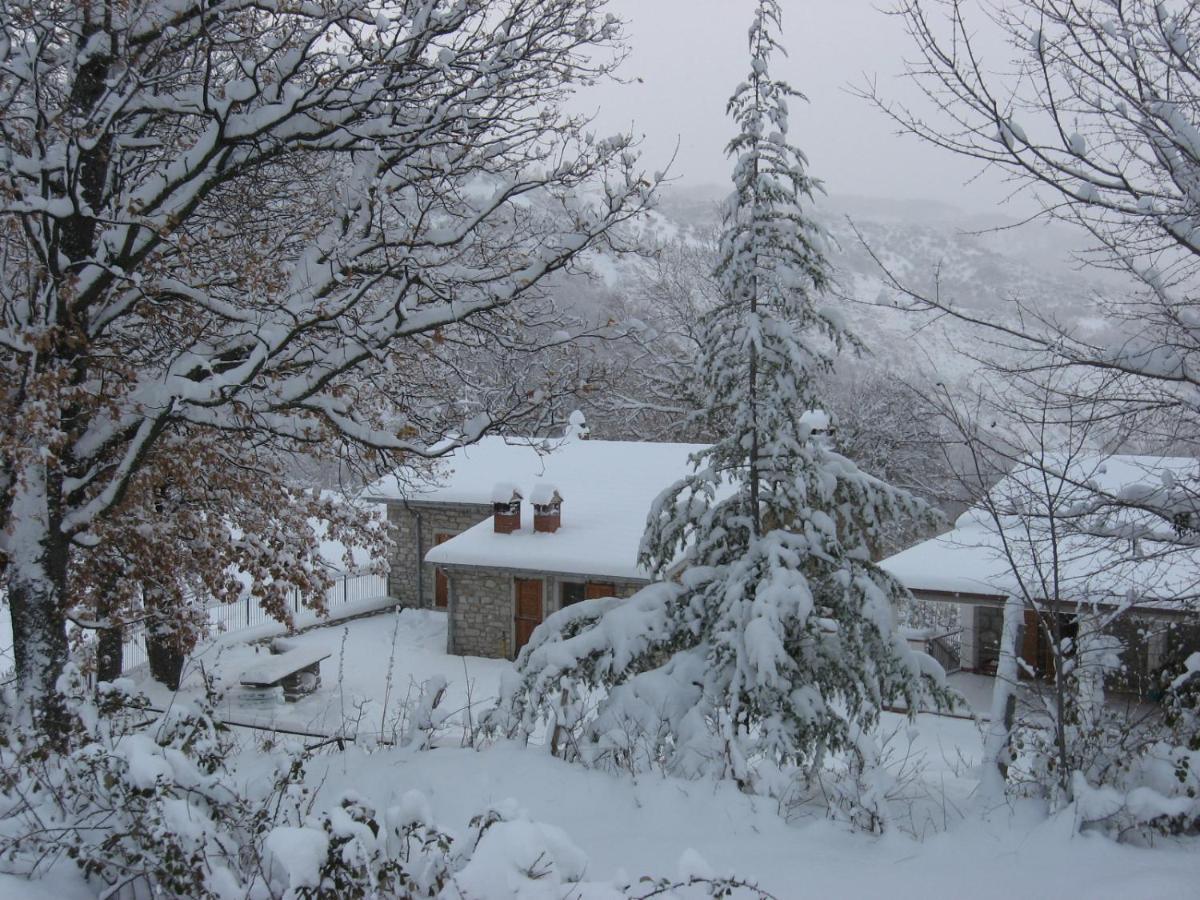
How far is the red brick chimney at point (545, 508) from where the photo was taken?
770 inches

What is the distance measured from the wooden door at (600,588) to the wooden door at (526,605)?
1194 mm

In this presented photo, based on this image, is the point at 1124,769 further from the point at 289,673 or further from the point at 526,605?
the point at 526,605

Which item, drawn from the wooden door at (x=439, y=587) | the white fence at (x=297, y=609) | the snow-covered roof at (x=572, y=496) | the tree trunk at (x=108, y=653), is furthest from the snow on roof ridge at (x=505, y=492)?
the tree trunk at (x=108, y=653)

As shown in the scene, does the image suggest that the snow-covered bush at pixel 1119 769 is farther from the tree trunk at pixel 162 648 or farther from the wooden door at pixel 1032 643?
the wooden door at pixel 1032 643

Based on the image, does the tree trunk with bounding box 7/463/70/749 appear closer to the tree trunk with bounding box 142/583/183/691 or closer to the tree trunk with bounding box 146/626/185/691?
the tree trunk with bounding box 142/583/183/691

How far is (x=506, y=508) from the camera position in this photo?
20.0 m

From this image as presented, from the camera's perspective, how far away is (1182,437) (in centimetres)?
582

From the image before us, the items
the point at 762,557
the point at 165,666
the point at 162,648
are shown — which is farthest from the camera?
the point at 165,666

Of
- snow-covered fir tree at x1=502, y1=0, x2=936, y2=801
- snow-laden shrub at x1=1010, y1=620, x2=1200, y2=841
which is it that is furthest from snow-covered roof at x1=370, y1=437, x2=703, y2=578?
snow-laden shrub at x1=1010, y1=620, x2=1200, y2=841

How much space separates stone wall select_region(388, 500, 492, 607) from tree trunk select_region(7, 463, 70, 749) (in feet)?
52.7

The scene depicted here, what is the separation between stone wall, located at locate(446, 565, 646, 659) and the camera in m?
19.6

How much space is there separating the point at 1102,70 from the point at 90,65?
7.10 meters

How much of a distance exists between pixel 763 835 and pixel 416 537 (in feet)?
63.4

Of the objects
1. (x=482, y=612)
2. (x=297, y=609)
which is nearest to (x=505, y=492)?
(x=482, y=612)
